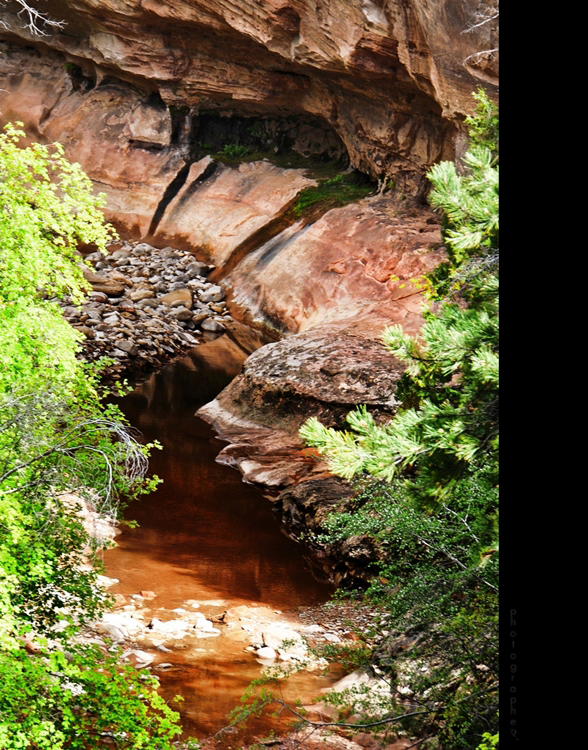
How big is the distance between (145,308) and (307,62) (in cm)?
839

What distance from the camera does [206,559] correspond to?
35.2 feet

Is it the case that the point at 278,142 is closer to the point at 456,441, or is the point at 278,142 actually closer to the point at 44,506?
the point at 44,506

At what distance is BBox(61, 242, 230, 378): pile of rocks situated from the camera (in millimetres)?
19609

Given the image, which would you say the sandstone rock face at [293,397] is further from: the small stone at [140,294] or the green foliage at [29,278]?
the small stone at [140,294]

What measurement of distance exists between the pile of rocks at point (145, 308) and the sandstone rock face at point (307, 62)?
4723 millimetres

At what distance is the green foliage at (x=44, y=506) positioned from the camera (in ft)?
16.1

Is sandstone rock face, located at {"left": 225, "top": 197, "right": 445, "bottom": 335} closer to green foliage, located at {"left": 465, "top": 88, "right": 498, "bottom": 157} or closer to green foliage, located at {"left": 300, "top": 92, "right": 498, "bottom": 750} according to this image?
green foliage, located at {"left": 300, "top": 92, "right": 498, "bottom": 750}

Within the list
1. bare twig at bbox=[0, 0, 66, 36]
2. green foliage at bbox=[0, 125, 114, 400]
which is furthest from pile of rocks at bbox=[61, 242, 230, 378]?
green foliage at bbox=[0, 125, 114, 400]

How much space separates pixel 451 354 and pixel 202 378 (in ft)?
52.6

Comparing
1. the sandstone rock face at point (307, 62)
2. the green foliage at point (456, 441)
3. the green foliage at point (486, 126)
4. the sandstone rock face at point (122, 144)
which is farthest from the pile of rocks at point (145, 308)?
the green foliage at point (486, 126)

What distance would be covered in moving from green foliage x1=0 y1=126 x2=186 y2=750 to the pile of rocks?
10737 millimetres

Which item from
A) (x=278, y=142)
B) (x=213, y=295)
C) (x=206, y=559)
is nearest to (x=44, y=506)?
(x=206, y=559)
